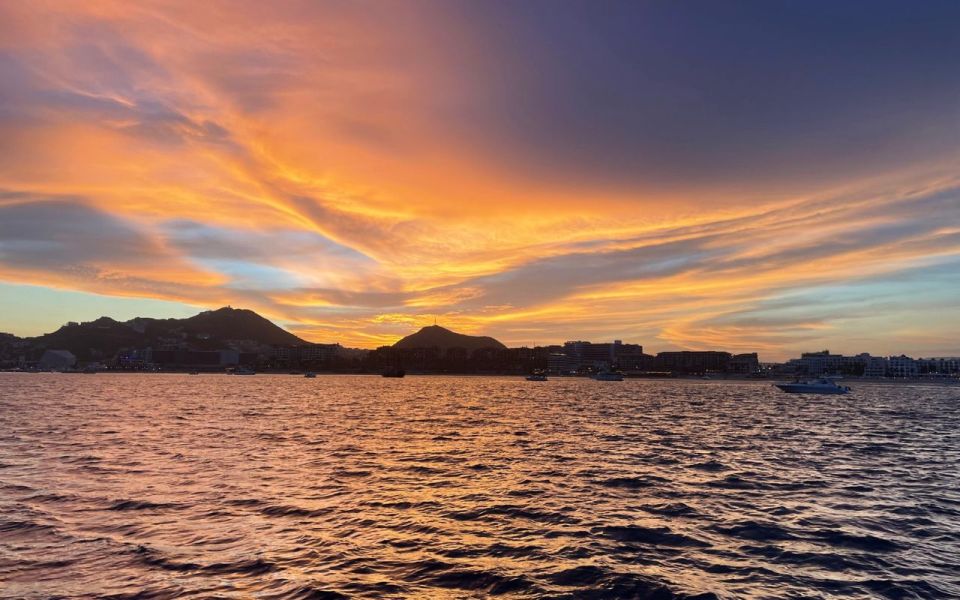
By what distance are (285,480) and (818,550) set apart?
2884 centimetres

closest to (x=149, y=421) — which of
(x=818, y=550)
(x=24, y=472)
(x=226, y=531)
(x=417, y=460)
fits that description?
(x=24, y=472)

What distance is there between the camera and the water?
1917cm

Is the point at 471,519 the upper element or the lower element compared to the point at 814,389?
lower

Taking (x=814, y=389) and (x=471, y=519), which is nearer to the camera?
(x=471, y=519)

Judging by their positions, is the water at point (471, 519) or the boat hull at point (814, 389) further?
the boat hull at point (814, 389)

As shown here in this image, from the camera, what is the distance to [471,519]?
2719 centimetres

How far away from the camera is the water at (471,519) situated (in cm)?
1917

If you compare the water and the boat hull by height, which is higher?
the boat hull

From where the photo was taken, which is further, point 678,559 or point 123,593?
point 678,559

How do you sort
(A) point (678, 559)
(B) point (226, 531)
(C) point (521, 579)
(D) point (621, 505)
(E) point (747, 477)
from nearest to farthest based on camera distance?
(C) point (521, 579), (A) point (678, 559), (B) point (226, 531), (D) point (621, 505), (E) point (747, 477)

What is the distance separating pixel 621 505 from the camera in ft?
99.8

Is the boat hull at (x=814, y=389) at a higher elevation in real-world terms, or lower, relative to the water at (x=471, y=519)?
higher

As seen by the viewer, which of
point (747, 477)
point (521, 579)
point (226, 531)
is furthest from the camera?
point (747, 477)

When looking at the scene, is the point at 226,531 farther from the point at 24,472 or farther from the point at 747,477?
the point at 747,477
